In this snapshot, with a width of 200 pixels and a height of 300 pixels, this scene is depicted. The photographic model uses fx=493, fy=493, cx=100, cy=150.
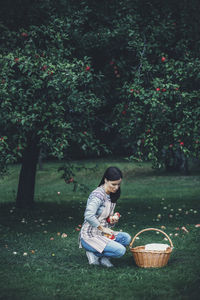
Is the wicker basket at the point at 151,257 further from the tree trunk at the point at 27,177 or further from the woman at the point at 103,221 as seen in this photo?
the tree trunk at the point at 27,177

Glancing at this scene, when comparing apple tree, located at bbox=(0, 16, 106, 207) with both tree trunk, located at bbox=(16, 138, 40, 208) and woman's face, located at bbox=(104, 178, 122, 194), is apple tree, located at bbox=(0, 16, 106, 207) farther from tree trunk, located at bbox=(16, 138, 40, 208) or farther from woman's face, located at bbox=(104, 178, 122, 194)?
tree trunk, located at bbox=(16, 138, 40, 208)

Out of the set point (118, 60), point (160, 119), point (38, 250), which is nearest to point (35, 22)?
point (118, 60)

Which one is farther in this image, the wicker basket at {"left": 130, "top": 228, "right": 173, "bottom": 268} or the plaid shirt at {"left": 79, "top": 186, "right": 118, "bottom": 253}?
the plaid shirt at {"left": 79, "top": 186, "right": 118, "bottom": 253}

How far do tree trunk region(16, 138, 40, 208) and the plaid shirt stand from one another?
6156 mm

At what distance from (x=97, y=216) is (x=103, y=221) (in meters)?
0.11

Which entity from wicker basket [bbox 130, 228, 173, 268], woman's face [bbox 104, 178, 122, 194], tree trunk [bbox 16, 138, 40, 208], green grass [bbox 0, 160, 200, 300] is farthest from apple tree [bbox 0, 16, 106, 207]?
tree trunk [bbox 16, 138, 40, 208]

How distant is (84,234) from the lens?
642cm

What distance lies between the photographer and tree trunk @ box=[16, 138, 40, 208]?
41.2ft

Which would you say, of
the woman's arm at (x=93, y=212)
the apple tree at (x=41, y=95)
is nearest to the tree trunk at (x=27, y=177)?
the apple tree at (x=41, y=95)

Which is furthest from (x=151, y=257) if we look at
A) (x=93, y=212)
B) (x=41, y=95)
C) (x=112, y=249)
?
(x=41, y=95)

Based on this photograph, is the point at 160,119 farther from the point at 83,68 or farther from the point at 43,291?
the point at 43,291

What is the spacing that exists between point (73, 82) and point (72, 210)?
5614 mm

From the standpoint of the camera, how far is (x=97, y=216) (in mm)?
6406

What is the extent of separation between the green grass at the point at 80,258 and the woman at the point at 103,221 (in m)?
0.27
